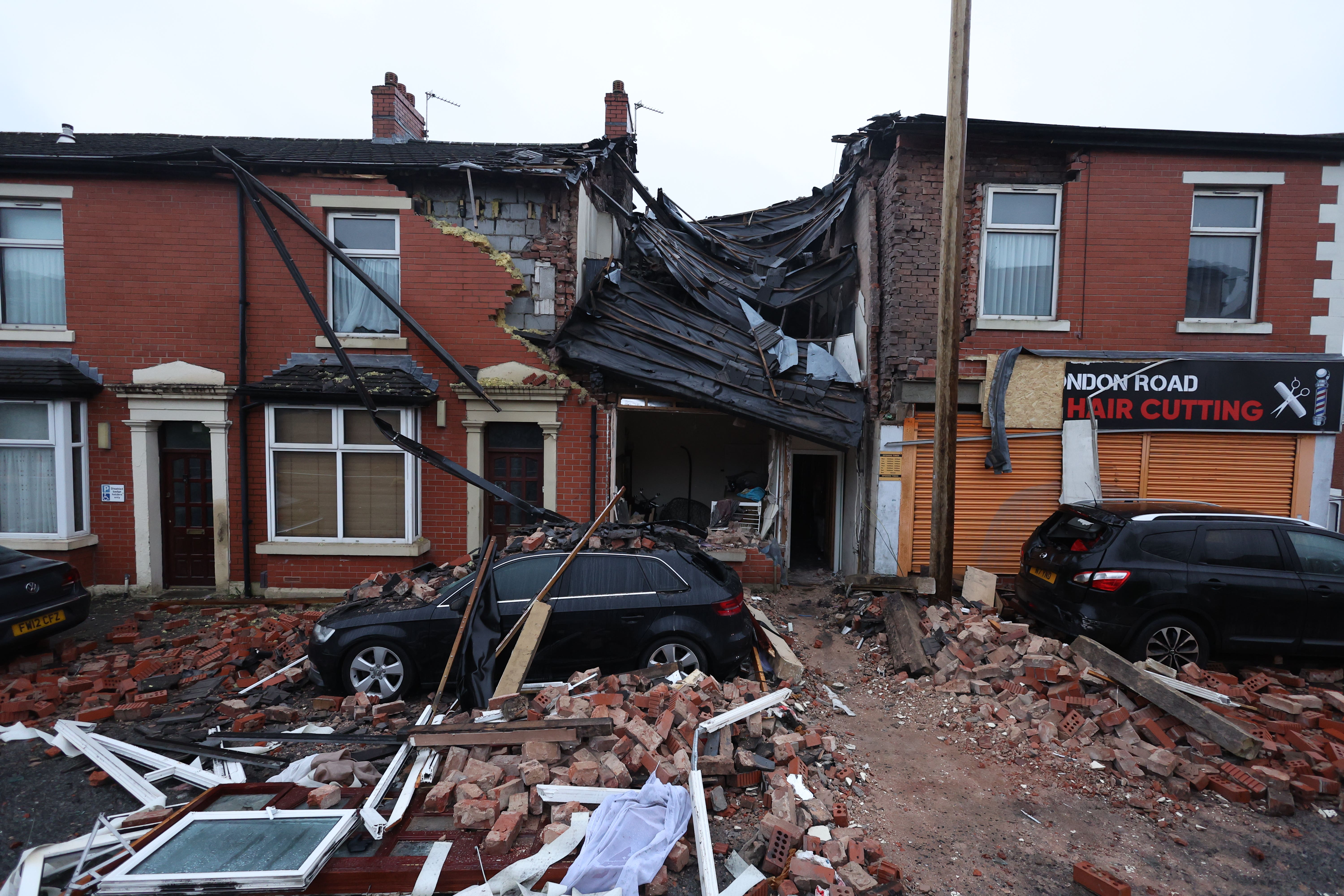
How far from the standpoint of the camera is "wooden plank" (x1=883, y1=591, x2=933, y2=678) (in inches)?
255

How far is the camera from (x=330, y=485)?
9398 millimetres

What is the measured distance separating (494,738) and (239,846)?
5.13 ft

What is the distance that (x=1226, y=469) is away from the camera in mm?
9031

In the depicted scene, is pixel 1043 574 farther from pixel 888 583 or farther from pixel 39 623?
pixel 39 623

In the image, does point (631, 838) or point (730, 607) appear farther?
point (730, 607)

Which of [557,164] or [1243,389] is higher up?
[557,164]

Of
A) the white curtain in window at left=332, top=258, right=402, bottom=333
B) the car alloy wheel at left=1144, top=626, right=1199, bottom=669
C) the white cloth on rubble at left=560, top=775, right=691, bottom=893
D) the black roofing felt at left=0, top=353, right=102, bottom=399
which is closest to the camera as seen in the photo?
the white cloth on rubble at left=560, top=775, right=691, bottom=893

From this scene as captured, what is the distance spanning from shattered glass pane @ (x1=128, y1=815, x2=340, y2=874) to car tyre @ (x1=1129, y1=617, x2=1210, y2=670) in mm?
7086

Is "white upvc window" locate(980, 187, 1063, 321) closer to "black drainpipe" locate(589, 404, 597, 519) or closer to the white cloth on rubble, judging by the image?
"black drainpipe" locate(589, 404, 597, 519)

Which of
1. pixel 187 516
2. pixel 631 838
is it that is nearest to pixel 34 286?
pixel 187 516

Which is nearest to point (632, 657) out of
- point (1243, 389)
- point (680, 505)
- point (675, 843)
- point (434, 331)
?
point (675, 843)

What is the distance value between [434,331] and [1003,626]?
8386 mm

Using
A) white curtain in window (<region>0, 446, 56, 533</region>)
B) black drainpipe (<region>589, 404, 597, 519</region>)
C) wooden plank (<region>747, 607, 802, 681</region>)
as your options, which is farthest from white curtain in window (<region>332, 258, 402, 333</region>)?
wooden plank (<region>747, 607, 802, 681</region>)

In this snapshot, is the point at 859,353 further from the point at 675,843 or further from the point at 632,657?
the point at 675,843
